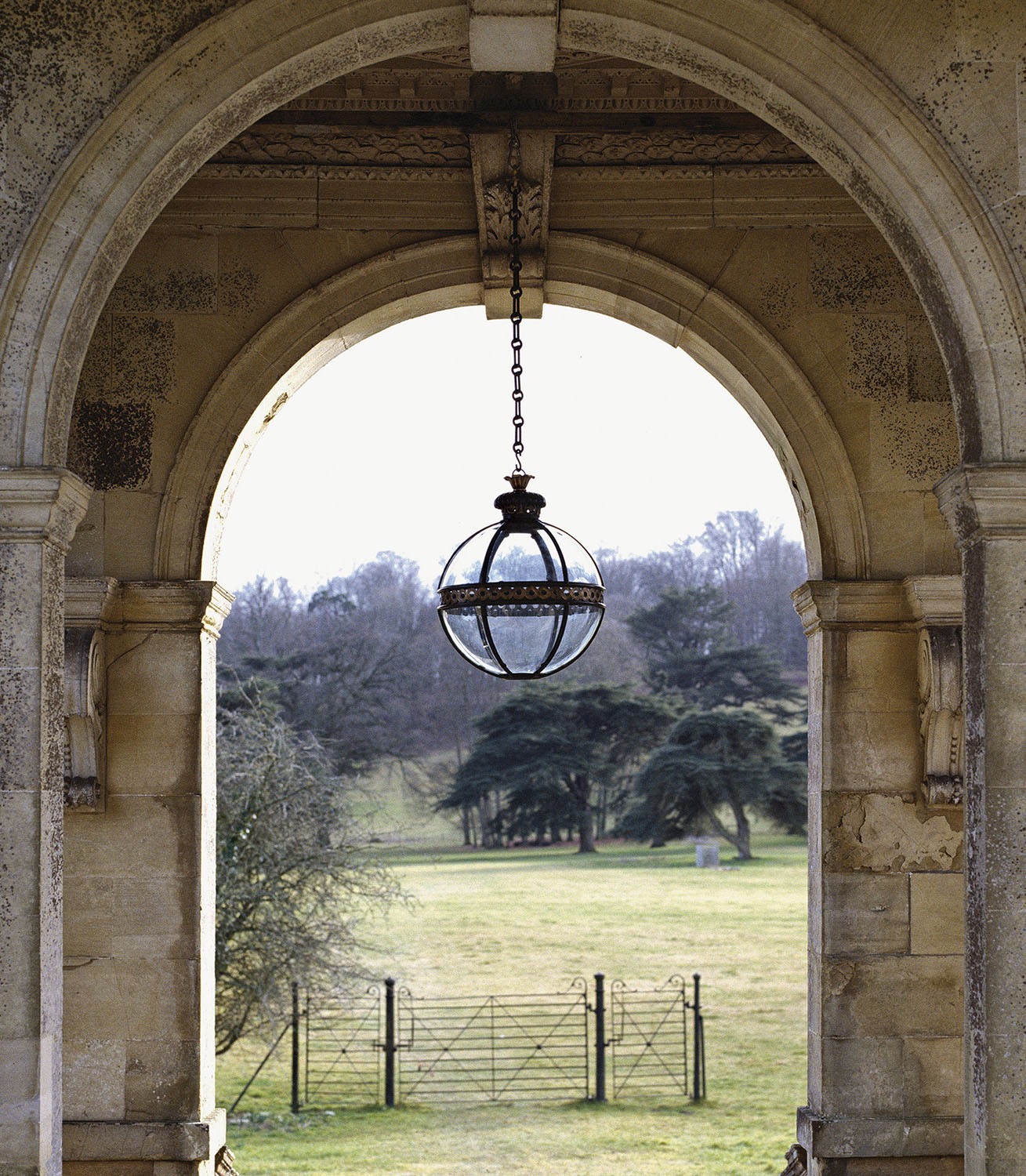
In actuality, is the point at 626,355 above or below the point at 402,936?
above

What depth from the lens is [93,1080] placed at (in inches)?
279

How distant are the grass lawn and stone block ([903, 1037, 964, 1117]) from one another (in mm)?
6497

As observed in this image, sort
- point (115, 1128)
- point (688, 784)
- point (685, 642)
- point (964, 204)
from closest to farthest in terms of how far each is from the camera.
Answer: point (964, 204) → point (115, 1128) → point (688, 784) → point (685, 642)

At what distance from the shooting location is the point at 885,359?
302 inches

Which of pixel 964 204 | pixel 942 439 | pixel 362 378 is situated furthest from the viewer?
pixel 362 378

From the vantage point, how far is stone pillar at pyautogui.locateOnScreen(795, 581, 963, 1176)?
281 inches

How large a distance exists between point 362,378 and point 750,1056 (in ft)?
109

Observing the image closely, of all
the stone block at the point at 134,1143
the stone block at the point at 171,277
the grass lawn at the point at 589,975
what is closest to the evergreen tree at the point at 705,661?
the grass lawn at the point at 589,975

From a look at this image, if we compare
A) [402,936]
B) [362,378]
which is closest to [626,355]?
[362,378]

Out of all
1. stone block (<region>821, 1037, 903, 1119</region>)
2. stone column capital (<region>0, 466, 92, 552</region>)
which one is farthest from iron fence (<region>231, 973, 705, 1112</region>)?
stone column capital (<region>0, 466, 92, 552</region>)

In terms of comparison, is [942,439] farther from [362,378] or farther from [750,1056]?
[362,378]

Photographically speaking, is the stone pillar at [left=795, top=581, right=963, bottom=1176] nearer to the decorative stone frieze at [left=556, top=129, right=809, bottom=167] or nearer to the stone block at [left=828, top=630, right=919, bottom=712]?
the stone block at [left=828, top=630, right=919, bottom=712]

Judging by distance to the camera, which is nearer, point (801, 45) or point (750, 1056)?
point (801, 45)

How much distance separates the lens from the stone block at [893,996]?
23.7 ft
